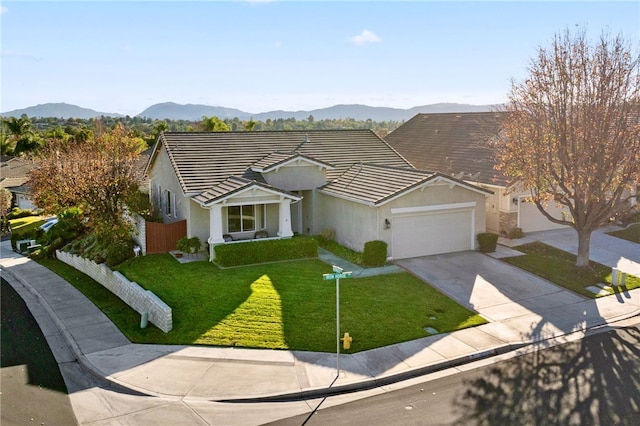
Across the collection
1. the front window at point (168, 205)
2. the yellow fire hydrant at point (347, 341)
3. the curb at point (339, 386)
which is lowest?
the curb at point (339, 386)

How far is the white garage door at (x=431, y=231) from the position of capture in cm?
2078

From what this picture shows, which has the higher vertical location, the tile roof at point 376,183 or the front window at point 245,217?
the tile roof at point 376,183

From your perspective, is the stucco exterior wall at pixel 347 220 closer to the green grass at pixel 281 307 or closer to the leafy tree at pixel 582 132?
the green grass at pixel 281 307

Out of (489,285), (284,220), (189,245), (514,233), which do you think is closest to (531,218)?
(514,233)

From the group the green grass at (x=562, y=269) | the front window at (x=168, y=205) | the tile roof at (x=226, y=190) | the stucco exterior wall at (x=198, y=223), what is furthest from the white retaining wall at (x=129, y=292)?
the green grass at (x=562, y=269)

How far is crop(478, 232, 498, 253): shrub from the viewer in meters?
21.6

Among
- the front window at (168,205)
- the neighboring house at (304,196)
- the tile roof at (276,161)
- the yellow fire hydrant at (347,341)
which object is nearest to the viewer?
the yellow fire hydrant at (347,341)

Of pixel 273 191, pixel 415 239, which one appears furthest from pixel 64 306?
pixel 415 239

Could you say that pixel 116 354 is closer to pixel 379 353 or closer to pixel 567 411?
pixel 379 353

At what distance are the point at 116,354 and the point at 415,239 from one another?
12.3 m

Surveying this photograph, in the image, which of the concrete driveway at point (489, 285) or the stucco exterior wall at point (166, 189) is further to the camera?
the stucco exterior wall at point (166, 189)

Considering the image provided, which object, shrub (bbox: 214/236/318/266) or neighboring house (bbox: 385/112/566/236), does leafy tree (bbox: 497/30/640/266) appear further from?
shrub (bbox: 214/236/318/266)

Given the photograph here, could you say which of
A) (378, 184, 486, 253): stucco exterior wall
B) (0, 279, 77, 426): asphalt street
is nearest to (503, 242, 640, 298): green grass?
(378, 184, 486, 253): stucco exterior wall

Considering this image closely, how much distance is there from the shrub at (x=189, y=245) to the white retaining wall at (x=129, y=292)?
109 inches
